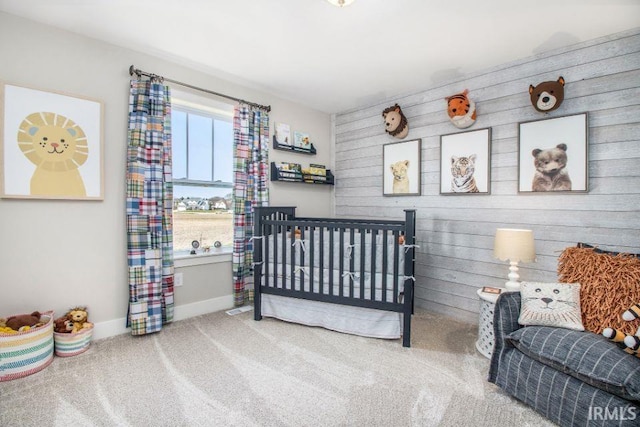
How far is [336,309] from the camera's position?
2494 millimetres

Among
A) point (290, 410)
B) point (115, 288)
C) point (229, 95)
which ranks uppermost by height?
point (229, 95)

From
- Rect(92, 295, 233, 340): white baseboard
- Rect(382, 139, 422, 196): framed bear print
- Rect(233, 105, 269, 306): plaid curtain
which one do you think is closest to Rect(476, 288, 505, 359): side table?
Rect(382, 139, 422, 196): framed bear print

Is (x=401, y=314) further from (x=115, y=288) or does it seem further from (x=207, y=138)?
(x=207, y=138)

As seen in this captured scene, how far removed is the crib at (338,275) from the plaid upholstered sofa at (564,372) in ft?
2.18

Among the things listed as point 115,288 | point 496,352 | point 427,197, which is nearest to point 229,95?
point 115,288

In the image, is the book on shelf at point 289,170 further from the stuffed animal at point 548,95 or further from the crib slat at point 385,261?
the stuffed animal at point 548,95

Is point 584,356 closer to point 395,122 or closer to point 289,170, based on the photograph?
point 395,122

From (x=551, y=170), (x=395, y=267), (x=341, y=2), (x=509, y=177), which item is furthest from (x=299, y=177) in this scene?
(x=551, y=170)

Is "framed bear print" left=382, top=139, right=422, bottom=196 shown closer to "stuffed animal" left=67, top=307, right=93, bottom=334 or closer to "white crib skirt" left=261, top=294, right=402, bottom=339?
"white crib skirt" left=261, top=294, right=402, bottom=339

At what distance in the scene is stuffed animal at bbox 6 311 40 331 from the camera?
1897 millimetres

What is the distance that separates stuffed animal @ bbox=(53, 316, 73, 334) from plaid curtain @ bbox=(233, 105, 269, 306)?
1.28 meters

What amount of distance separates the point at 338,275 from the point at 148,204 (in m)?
1.60

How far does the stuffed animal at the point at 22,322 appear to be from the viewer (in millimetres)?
1897

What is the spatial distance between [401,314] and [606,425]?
3.97 ft
